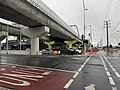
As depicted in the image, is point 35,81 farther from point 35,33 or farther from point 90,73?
point 35,33

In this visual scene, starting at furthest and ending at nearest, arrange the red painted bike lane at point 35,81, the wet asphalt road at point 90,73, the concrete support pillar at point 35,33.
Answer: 1. the concrete support pillar at point 35,33
2. the wet asphalt road at point 90,73
3. the red painted bike lane at point 35,81

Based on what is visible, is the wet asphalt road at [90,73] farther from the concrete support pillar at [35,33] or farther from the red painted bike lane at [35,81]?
the concrete support pillar at [35,33]

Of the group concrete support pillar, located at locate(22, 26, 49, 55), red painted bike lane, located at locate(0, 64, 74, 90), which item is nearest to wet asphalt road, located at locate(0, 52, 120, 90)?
red painted bike lane, located at locate(0, 64, 74, 90)

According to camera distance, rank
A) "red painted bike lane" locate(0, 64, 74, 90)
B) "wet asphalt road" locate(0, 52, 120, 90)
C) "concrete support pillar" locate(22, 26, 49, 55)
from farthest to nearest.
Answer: "concrete support pillar" locate(22, 26, 49, 55)
"wet asphalt road" locate(0, 52, 120, 90)
"red painted bike lane" locate(0, 64, 74, 90)

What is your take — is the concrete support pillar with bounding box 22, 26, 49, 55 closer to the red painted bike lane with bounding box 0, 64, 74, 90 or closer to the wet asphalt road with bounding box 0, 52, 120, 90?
the wet asphalt road with bounding box 0, 52, 120, 90

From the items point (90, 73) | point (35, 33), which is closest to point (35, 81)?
point (90, 73)

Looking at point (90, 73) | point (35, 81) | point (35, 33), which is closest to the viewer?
point (35, 81)

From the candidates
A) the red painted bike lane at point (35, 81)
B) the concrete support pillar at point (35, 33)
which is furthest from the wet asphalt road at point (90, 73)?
the concrete support pillar at point (35, 33)

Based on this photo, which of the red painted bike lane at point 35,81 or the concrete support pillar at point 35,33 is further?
the concrete support pillar at point 35,33

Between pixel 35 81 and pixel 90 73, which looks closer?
pixel 35 81

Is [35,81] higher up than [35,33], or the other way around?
[35,33]

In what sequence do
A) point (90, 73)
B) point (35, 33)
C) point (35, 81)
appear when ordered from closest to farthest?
1. point (35, 81)
2. point (90, 73)
3. point (35, 33)

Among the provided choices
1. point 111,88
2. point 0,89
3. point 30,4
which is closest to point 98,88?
point 111,88

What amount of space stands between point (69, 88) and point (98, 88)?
3.95 ft
